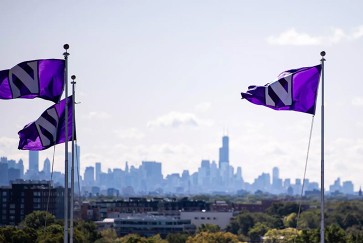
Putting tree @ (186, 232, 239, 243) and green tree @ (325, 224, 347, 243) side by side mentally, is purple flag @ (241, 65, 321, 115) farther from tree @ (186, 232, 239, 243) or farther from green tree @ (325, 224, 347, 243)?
tree @ (186, 232, 239, 243)

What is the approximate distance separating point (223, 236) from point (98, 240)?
23888mm

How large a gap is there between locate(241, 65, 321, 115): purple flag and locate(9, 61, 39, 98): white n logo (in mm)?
7525

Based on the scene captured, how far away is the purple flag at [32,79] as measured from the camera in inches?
1735

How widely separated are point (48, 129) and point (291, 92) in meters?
9.05

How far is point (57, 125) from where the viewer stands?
4522cm

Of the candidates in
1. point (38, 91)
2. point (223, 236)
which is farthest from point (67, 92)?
point (223, 236)

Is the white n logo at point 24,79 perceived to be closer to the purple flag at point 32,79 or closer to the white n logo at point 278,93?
the purple flag at point 32,79

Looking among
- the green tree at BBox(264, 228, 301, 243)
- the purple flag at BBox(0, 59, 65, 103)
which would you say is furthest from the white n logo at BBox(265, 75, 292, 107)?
the green tree at BBox(264, 228, 301, 243)

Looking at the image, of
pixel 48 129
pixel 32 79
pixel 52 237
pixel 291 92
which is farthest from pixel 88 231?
pixel 291 92

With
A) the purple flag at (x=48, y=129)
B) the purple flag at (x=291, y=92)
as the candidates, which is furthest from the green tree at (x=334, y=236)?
the purple flag at (x=291, y=92)

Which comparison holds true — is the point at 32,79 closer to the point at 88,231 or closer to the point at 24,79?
the point at 24,79

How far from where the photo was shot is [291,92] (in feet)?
141

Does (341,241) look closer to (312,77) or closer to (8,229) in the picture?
(8,229)

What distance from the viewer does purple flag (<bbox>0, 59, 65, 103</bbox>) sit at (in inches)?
1735
